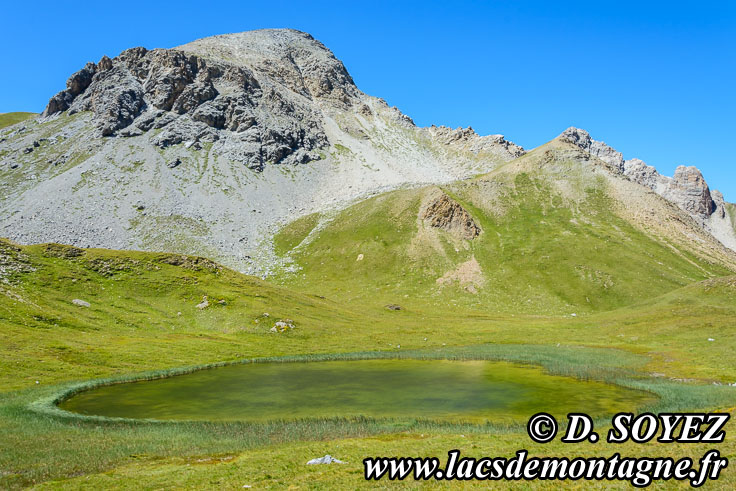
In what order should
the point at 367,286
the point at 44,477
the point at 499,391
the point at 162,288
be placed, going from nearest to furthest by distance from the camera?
the point at 44,477, the point at 499,391, the point at 162,288, the point at 367,286

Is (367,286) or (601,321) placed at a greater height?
(367,286)

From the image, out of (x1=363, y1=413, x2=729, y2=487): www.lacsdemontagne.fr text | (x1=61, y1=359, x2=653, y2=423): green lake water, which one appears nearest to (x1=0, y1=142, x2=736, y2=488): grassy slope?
(x1=363, y1=413, x2=729, y2=487): www.lacsdemontagne.fr text

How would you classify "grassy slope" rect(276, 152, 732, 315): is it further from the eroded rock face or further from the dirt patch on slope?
the eroded rock face

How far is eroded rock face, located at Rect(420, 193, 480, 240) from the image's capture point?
6841 inches

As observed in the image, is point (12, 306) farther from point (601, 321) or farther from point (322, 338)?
point (601, 321)

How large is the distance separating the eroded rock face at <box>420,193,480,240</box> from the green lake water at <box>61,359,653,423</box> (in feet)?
380

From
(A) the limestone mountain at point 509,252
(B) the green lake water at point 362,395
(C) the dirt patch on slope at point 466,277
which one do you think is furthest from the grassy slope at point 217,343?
(C) the dirt patch on slope at point 466,277

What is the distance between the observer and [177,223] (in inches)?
7534

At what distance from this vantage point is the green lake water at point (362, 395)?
36.9 meters

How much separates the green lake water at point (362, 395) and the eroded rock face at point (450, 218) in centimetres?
11581

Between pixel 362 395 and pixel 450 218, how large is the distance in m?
140

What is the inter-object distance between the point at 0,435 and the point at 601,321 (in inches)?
4165

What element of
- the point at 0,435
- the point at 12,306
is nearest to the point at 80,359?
the point at 12,306

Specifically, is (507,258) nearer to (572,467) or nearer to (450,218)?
(450,218)
